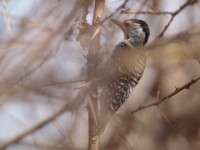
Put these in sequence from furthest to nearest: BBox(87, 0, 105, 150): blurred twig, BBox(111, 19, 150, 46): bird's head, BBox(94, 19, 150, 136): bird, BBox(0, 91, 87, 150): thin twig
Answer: BBox(111, 19, 150, 46): bird's head < BBox(94, 19, 150, 136): bird < BBox(87, 0, 105, 150): blurred twig < BBox(0, 91, 87, 150): thin twig

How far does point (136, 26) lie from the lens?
3.61 metres

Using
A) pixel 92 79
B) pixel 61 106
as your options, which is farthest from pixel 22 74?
pixel 92 79

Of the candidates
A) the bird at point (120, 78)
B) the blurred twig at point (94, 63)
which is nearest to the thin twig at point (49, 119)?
the blurred twig at point (94, 63)

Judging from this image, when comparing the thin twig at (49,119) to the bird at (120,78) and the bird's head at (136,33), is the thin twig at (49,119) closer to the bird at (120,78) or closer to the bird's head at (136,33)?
the bird at (120,78)

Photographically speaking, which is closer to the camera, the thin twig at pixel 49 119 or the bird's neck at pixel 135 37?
the thin twig at pixel 49 119

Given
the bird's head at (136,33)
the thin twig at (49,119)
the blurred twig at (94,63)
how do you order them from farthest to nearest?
the bird's head at (136,33) < the blurred twig at (94,63) < the thin twig at (49,119)

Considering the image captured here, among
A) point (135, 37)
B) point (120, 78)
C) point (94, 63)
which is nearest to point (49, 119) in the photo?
point (94, 63)

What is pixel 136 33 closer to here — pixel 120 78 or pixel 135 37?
pixel 135 37

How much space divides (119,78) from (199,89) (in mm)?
1350

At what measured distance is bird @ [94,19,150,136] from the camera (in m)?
3.05

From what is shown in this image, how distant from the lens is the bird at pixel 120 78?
10.0 ft

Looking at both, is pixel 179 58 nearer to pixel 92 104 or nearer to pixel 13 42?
pixel 13 42

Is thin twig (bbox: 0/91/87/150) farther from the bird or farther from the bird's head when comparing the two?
the bird's head

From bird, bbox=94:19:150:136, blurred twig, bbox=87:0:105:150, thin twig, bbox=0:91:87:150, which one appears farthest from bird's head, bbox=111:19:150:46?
thin twig, bbox=0:91:87:150
